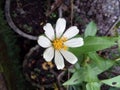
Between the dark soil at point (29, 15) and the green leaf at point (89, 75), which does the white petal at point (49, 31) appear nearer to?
the green leaf at point (89, 75)

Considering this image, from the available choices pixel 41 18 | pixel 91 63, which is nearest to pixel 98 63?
pixel 91 63

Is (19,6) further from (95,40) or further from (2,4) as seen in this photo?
(95,40)

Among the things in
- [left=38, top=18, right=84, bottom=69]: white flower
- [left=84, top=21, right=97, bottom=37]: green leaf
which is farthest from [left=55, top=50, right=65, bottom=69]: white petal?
[left=84, top=21, right=97, bottom=37]: green leaf

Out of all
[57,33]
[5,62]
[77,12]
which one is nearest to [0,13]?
[5,62]

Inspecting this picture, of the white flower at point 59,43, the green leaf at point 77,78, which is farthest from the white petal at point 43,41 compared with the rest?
the green leaf at point 77,78

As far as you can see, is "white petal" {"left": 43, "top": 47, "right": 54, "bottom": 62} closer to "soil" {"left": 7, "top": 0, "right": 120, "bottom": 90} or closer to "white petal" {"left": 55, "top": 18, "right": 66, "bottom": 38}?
"white petal" {"left": 55, "top": 18, "right": 66, "bottom": 38}
